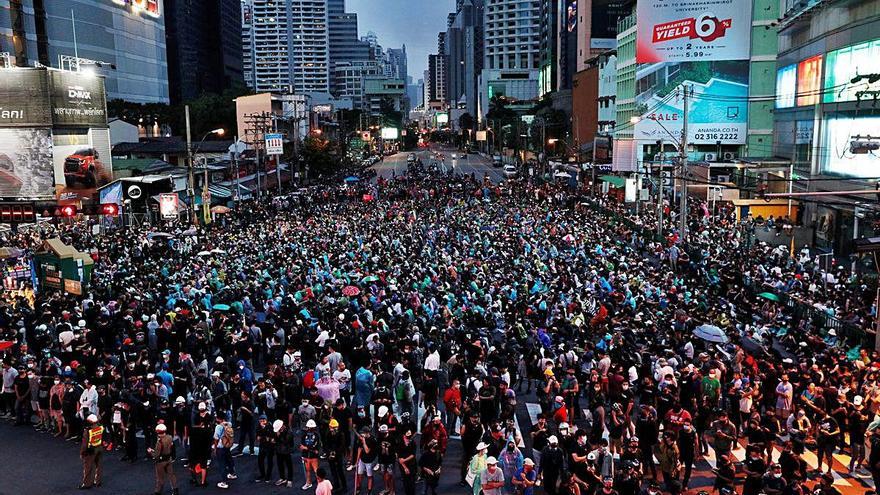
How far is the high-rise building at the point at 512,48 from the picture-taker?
18150 centimetres

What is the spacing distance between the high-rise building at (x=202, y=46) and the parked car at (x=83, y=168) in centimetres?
6915

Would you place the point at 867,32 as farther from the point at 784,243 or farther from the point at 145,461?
the point at 145,461

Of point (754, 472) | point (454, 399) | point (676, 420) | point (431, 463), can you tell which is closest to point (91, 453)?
point (431, 463)

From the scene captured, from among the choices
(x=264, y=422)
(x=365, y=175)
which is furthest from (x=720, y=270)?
(x=365, y=175)

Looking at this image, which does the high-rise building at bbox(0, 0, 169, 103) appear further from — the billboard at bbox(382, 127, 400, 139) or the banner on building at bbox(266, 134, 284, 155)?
the billboard at bbox(382, 127, 400, 139)

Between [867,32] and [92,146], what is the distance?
32.5m

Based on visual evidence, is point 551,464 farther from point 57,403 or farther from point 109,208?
point 109,208

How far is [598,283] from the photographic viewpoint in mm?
22203

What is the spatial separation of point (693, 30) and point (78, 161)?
4075 cm

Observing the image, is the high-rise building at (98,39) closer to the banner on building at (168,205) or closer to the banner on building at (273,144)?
the banner on building at (273,144)

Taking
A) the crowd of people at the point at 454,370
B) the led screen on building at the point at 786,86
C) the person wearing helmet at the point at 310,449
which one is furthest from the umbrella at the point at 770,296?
the led screen on building at the point at 786,86

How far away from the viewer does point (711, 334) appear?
53.2ft

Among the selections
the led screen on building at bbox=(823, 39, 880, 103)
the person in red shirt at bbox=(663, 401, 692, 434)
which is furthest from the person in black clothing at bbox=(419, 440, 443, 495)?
the led screen on building at bbox=(823, 39, 880, 103)

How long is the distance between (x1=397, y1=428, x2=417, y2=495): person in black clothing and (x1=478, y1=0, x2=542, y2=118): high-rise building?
6772 inches
